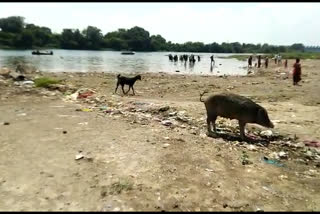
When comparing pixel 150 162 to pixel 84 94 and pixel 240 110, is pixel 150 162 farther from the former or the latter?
pixel 84 94

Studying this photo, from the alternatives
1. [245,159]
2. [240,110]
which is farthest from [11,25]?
[245,159]

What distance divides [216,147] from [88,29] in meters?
121

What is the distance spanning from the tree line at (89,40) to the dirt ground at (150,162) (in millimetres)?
98140

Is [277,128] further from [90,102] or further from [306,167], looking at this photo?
[90,102]

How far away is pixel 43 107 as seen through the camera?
10.5m

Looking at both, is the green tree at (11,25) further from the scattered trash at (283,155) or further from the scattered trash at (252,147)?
the scattered trash at (283,155)

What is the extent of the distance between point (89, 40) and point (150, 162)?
116 meters

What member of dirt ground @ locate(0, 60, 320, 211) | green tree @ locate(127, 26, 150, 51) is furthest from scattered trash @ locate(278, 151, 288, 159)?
green tree @ locate(127, 26, 150, 51)

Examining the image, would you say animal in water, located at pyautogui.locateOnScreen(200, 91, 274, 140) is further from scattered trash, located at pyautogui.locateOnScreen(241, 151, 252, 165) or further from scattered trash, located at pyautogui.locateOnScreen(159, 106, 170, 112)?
scattered trash, located at pyautogui.locateOnScreen(159, 106, 170, 112)

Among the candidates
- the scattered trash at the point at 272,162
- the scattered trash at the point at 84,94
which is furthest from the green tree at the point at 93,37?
the scattered trash at the point at 272,162

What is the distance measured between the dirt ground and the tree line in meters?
98.1

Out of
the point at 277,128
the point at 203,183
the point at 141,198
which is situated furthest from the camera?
the point at 277,128

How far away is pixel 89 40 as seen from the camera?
116m

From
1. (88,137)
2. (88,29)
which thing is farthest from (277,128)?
(88,29)
